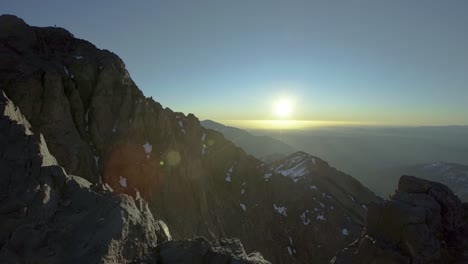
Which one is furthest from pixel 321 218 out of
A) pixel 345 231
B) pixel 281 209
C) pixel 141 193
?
pixel 141 193

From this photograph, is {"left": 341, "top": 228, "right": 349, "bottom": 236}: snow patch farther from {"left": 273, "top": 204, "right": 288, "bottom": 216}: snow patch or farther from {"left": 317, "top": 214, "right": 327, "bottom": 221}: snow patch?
{"left": 273, "top": 204, "right": 288, "bottom": 216}: snow patch

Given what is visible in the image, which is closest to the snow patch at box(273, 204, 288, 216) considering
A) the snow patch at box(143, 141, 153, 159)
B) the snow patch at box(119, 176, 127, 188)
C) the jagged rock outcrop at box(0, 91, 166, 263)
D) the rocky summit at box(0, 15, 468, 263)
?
the rocky summit at box(0, 15, 468, 263)

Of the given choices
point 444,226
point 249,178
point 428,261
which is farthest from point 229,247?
point 249,178

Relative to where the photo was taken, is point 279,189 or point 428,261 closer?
point 428,261

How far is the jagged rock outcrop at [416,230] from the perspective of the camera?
114ft

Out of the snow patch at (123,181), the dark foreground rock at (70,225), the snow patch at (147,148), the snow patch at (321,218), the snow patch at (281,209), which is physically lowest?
the snow patch at (321,218)

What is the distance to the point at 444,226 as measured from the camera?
38000mm

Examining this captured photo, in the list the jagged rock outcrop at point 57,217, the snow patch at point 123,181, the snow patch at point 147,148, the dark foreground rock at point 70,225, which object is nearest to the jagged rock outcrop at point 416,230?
the dark foreground rock at point 70,225

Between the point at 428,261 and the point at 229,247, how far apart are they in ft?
87.0

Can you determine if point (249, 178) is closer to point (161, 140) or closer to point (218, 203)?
point (218, 203)

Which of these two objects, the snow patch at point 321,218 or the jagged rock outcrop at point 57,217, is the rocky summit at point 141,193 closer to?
the jagged rock outcrop at point 57,217

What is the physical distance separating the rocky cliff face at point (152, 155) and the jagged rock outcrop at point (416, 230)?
27513 millimetres

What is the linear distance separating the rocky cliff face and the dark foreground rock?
15.3 m

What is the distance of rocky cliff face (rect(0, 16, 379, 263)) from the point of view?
59.6m
